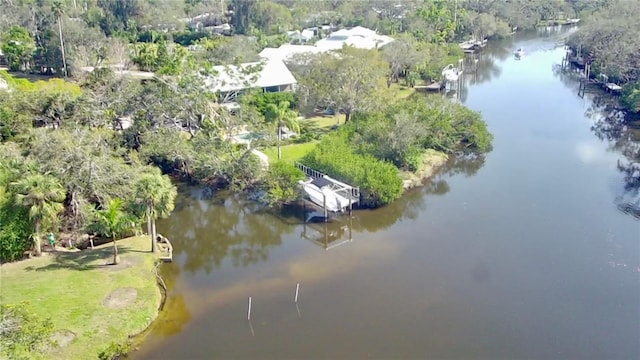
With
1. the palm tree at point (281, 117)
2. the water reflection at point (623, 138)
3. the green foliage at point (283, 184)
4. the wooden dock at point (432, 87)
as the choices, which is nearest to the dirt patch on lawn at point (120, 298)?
the green foliage at point (283, 184)

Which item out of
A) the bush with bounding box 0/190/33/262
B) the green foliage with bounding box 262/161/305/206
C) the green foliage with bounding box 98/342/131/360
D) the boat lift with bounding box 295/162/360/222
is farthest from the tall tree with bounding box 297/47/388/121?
the green foliage with bounding box 98/342/131/360

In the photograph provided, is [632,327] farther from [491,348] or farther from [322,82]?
[322,82]

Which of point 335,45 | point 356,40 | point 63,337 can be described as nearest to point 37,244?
point 63,337

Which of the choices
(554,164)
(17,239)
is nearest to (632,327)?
(554,164)

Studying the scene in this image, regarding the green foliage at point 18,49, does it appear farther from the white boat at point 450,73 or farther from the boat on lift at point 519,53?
the boat on lift at point 519,53

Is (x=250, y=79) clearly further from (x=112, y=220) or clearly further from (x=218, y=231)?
(x=112, y=220)

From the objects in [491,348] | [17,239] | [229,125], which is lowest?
[491,348]
